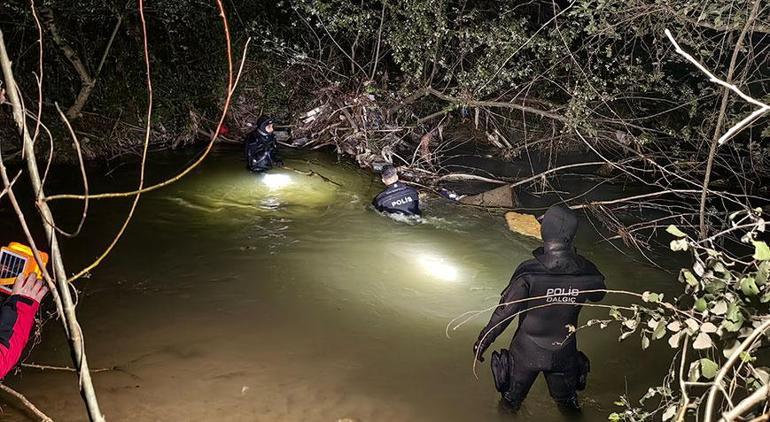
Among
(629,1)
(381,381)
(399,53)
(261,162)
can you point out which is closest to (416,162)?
(399,53)

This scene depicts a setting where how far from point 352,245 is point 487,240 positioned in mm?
2137

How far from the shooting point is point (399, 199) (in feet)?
26.5

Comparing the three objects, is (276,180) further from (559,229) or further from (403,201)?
(559,229)

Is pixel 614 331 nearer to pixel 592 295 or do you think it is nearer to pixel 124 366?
pixel 592 295

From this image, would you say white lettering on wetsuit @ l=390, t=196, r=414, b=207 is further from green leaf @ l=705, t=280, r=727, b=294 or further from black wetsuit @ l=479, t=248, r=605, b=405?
green leaf @ l=705, t=280, r=727, b=294

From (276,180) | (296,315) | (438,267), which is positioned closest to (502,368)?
(296,315)

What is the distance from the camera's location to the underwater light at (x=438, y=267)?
672cm

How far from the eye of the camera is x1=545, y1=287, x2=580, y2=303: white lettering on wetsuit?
3.82 m

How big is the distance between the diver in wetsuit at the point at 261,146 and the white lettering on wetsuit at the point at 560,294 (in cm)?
728

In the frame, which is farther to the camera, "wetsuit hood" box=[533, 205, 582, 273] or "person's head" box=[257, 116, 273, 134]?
"person's head" box=[257, 116, 273, 134]

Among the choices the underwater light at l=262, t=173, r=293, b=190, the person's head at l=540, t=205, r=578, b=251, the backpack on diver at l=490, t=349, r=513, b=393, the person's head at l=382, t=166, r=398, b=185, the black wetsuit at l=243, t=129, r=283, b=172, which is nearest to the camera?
the person's head at l=540, t=205, r=578, b=251

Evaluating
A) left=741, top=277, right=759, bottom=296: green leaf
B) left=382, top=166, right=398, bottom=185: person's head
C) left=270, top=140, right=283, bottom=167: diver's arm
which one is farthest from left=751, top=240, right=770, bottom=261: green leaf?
left=270, top=140, right=283, bottom=167: diver's arm

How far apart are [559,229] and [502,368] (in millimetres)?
1200

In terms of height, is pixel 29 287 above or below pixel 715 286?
below
